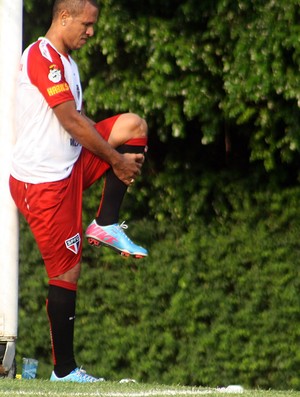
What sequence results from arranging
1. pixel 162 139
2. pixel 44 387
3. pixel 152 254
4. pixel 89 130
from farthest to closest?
pixel 152 254 → pixel 162 139 → pixel 89 130 → pixel 44 387

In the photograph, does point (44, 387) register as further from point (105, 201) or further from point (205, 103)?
point (205, 103)

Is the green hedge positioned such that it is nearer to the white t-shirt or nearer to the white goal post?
the white goal post

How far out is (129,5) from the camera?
1114 centimetres

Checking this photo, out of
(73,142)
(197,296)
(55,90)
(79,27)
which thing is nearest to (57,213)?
(73,142)

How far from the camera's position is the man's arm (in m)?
8.18

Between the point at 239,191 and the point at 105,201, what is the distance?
332 cm

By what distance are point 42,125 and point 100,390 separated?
159 cm

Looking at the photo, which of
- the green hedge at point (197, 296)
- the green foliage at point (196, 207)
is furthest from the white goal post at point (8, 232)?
the green hedge at point (197, 296)

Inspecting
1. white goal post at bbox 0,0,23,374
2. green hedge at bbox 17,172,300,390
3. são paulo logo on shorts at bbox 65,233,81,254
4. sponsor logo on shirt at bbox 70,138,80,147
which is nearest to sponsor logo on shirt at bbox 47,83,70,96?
sponsor logo on shirt at bbox 70,138,80,147

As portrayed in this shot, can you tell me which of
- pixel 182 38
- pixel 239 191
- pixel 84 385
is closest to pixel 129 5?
pixel 182 38

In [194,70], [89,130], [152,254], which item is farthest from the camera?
[152,254]

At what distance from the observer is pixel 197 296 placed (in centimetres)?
1171

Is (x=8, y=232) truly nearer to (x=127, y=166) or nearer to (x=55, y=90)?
(x=127, y=166)

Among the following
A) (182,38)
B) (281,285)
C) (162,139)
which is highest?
(182,38)
